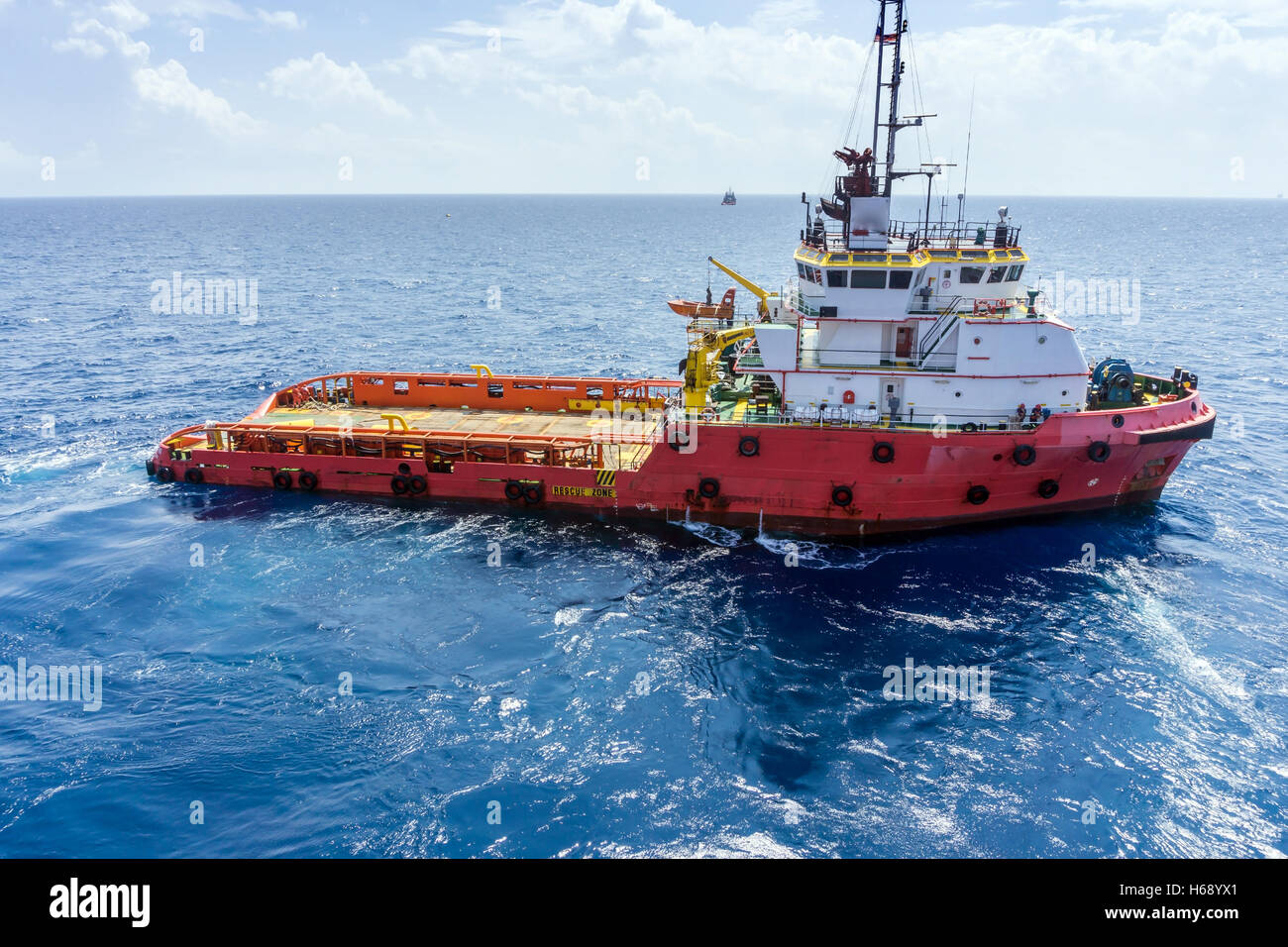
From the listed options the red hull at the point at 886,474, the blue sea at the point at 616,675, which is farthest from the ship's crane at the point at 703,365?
the blue sea at the point at 616,675

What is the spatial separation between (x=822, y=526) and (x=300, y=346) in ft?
135

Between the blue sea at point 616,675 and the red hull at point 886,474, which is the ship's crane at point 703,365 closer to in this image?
the red hull at point 886,474

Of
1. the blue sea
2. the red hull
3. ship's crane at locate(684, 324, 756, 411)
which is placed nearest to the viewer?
the blue sea

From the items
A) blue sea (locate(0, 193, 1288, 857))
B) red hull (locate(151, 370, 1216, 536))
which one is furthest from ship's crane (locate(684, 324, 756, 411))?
blue sea (locate(0, 193, 1288, 857))

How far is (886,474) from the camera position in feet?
80.5

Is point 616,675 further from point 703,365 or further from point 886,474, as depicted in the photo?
point 703,365

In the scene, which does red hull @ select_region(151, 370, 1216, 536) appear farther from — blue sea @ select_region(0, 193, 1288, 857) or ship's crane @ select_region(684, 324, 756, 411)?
ship's crane @ select_region(684, 324, 756, 411)

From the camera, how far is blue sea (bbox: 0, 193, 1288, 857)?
14.6m

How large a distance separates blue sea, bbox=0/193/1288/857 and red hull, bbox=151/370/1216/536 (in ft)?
2.95

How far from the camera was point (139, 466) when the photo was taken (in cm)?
3178

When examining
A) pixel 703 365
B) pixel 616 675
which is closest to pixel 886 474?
pixel 703 365

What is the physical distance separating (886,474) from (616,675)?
11.0 meters
